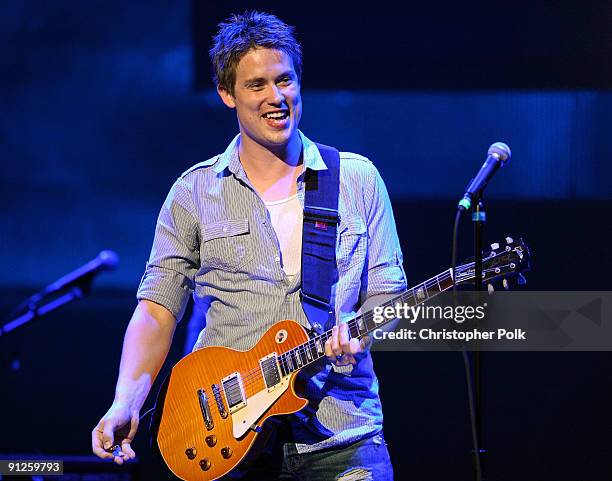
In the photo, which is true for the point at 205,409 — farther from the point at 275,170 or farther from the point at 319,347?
the point at 275,170

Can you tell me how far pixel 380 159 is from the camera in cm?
474

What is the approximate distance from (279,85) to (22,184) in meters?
2.46

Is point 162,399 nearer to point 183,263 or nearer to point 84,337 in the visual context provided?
point 183,263

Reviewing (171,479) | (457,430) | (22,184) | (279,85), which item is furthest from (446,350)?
(22,184)

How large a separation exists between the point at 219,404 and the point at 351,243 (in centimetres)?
76

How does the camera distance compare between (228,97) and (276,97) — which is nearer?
(276,97)

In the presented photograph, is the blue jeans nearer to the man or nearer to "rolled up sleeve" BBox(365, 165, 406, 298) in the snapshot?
the man

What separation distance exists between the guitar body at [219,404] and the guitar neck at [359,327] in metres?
0.03

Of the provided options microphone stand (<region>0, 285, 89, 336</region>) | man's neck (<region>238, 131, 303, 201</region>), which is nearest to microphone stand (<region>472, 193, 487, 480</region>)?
man's neck (<region>238, 131, 303, 201</region>)

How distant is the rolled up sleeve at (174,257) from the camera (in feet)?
10.4

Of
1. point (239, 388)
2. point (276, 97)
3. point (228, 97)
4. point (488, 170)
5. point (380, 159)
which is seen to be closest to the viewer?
point (488, 170)

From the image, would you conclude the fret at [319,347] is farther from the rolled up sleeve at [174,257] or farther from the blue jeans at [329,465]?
the rolled up sleeve at [174,257]

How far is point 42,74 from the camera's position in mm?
4934

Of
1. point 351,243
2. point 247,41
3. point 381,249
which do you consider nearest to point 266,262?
point 351,243
